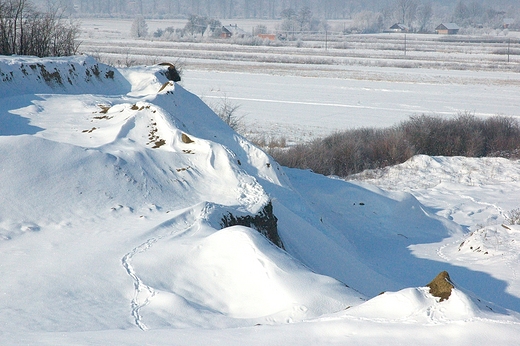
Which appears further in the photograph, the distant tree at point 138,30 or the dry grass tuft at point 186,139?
the distant tree at point 138,30

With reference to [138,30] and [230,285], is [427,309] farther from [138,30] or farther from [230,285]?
[138,30]

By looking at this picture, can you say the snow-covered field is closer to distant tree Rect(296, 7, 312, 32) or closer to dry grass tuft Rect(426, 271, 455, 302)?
dry grass tuft Rect(426, 271, 455, 302)

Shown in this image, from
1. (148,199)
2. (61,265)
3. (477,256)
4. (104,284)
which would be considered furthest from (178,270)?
(477,256)

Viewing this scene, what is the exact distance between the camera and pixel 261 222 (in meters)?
7.30

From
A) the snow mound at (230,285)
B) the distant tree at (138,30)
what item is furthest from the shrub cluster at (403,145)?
the distant tree at (138,30)

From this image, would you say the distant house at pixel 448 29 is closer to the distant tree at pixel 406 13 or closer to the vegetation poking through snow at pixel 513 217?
the distant tree at pixel 406 13

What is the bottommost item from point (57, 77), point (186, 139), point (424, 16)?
point (186, 139)

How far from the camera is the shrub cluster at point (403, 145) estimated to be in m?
21.5

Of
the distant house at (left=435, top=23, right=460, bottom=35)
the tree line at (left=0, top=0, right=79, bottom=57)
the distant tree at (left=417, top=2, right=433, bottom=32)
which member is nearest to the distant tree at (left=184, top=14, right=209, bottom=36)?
the distant house at (left=435, top=23, right=460, bottom=35)

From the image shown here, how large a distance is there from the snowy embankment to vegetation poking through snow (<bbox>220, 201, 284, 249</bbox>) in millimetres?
58

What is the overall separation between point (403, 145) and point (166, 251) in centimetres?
1909

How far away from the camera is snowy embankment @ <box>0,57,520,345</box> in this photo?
Result: 3.97 meters

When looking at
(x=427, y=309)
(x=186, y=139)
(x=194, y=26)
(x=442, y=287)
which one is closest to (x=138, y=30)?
(x=194, y=26)

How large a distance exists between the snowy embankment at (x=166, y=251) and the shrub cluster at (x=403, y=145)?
925cm
